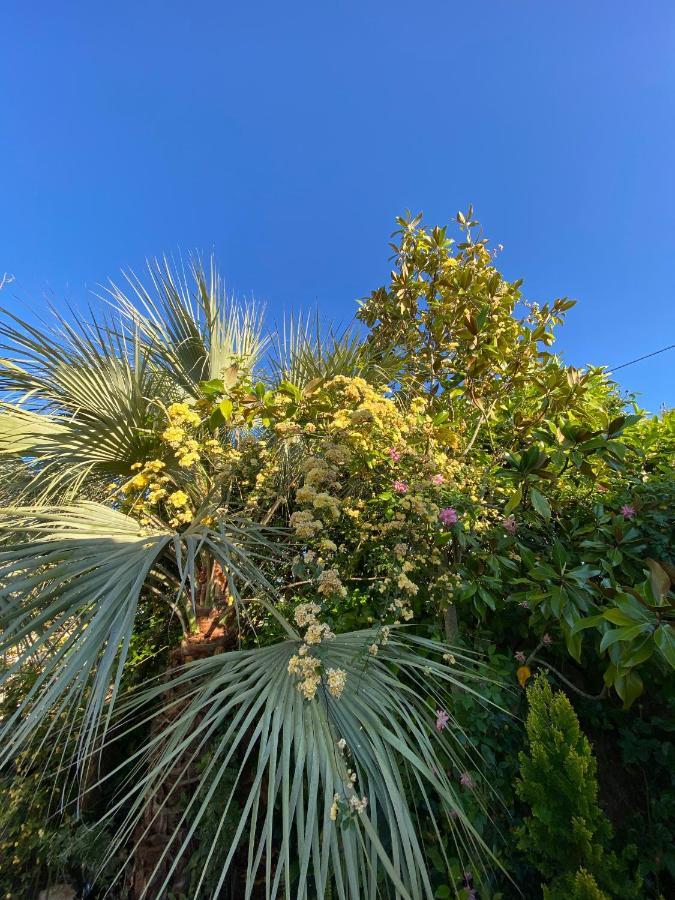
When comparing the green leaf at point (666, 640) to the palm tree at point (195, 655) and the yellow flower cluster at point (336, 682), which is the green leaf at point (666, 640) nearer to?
the palm tree at point (195, 655)

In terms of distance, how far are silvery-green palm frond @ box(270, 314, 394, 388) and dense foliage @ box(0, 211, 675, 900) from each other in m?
0.02

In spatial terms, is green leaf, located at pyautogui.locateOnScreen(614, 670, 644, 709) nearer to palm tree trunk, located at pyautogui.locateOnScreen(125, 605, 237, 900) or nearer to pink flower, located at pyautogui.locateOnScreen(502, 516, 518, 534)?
pink flower, located at pyautogui.locateOnScreen(502, 516, 518, 534)

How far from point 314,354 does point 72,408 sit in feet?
4.41

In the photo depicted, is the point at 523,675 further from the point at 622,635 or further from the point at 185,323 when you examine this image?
the point at 185,323

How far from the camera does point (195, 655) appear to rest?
1920 millimetres

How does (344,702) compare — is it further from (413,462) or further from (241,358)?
(241,358)

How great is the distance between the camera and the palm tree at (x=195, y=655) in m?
1.09

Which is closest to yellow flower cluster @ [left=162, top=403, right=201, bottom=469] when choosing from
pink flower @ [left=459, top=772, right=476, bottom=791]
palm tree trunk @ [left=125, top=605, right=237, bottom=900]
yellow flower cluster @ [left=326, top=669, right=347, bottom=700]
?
palm tree trunk @ [left=125, top=605, right=237, bottom=900]

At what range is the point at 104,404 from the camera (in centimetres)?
206

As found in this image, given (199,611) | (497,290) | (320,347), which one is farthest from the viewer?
(497,290)

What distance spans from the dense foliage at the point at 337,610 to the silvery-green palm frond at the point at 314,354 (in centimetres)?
2

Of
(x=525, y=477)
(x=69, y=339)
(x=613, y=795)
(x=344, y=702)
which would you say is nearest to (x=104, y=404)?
(x=69, y=339)

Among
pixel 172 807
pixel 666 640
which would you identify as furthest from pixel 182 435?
pixel 666 640

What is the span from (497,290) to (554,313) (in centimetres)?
41
